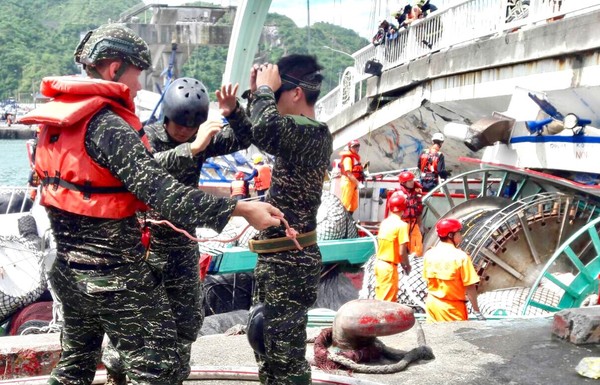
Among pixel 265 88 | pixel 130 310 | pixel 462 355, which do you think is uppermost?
pixel 265 88

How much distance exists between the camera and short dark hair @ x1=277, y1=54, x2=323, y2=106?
4152mm

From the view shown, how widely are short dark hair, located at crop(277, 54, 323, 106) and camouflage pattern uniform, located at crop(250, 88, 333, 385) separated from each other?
0.67 ft

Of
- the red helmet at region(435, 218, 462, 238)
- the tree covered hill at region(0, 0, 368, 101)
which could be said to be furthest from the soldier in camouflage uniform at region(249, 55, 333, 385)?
the tree covered hill at region(0, 0, 368, 101)

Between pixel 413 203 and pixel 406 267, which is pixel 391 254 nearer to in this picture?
pixel 406 267

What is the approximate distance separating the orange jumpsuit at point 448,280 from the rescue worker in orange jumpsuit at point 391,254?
1.09 meters

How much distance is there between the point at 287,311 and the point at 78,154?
55.8 inches

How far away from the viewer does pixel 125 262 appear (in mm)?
3383

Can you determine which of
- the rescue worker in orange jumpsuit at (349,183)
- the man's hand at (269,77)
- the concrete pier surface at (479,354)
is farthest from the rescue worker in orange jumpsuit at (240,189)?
the man's hand at (269,77)

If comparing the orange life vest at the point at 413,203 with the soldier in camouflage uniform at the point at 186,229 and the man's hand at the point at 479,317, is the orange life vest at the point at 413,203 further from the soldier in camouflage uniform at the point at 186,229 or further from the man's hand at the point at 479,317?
the soldier in camouflage uniform at the point at 186,229

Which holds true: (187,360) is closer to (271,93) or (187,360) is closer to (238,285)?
(271,93)

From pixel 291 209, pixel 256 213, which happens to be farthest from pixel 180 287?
pixel 256 213

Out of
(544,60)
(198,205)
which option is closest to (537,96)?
(544,60)

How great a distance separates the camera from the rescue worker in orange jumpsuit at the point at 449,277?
7121 millimetres

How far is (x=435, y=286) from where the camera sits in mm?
7305
